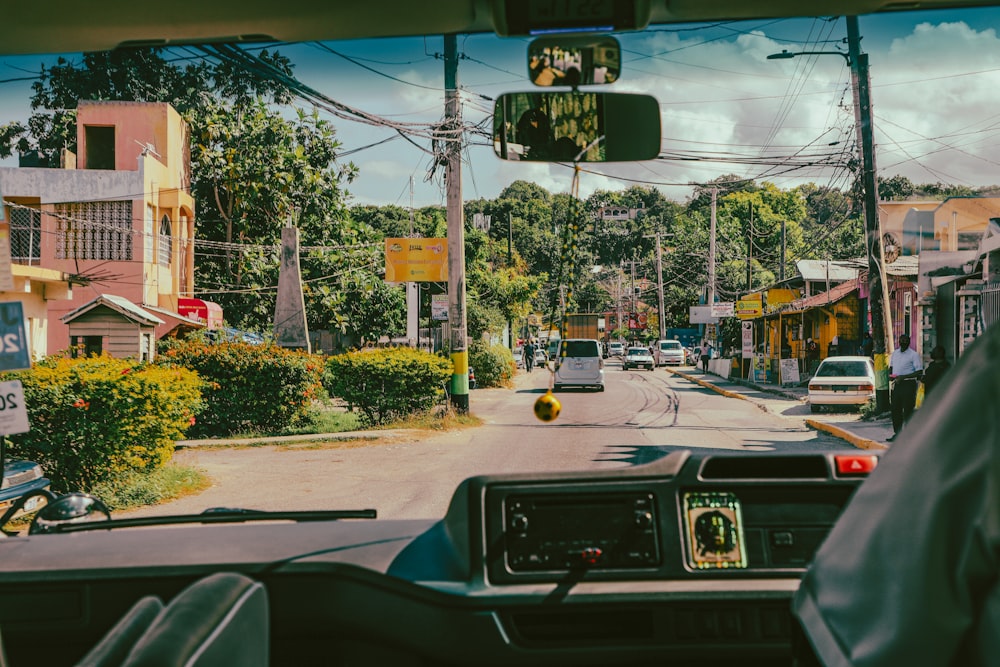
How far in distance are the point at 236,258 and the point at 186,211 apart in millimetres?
5612

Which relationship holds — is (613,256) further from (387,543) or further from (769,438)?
(769,438)

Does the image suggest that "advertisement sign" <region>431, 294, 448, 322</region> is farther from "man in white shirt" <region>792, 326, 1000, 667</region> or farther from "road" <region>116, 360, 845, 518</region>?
"man in white shirt" <region>792, 326, 1000, 667</region>

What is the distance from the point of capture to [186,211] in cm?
696

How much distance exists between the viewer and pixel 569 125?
2.96 metres

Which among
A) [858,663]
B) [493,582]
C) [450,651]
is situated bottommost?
[450,651]

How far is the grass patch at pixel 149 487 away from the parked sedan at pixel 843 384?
33.8 feet

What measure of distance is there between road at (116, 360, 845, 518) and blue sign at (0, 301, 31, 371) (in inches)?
60.9

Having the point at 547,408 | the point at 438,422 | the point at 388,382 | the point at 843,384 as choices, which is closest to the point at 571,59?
the point at 547,408

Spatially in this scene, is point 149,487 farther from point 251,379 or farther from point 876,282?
point 876,282

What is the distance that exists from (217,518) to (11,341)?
0.99 meters

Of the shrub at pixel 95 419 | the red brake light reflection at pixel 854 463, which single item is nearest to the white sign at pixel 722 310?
the shrub at pixel 95 419

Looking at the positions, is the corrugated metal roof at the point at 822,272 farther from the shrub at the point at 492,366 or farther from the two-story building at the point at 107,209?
the two-story building at the point at 107,209

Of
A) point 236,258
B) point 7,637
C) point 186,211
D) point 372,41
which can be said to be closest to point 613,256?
point 372,41

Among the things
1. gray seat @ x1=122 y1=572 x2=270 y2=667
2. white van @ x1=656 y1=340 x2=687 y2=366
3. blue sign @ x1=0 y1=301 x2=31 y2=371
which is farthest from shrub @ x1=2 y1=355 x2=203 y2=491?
white van @ x1=656 y1=340 x2=687 y2=366
